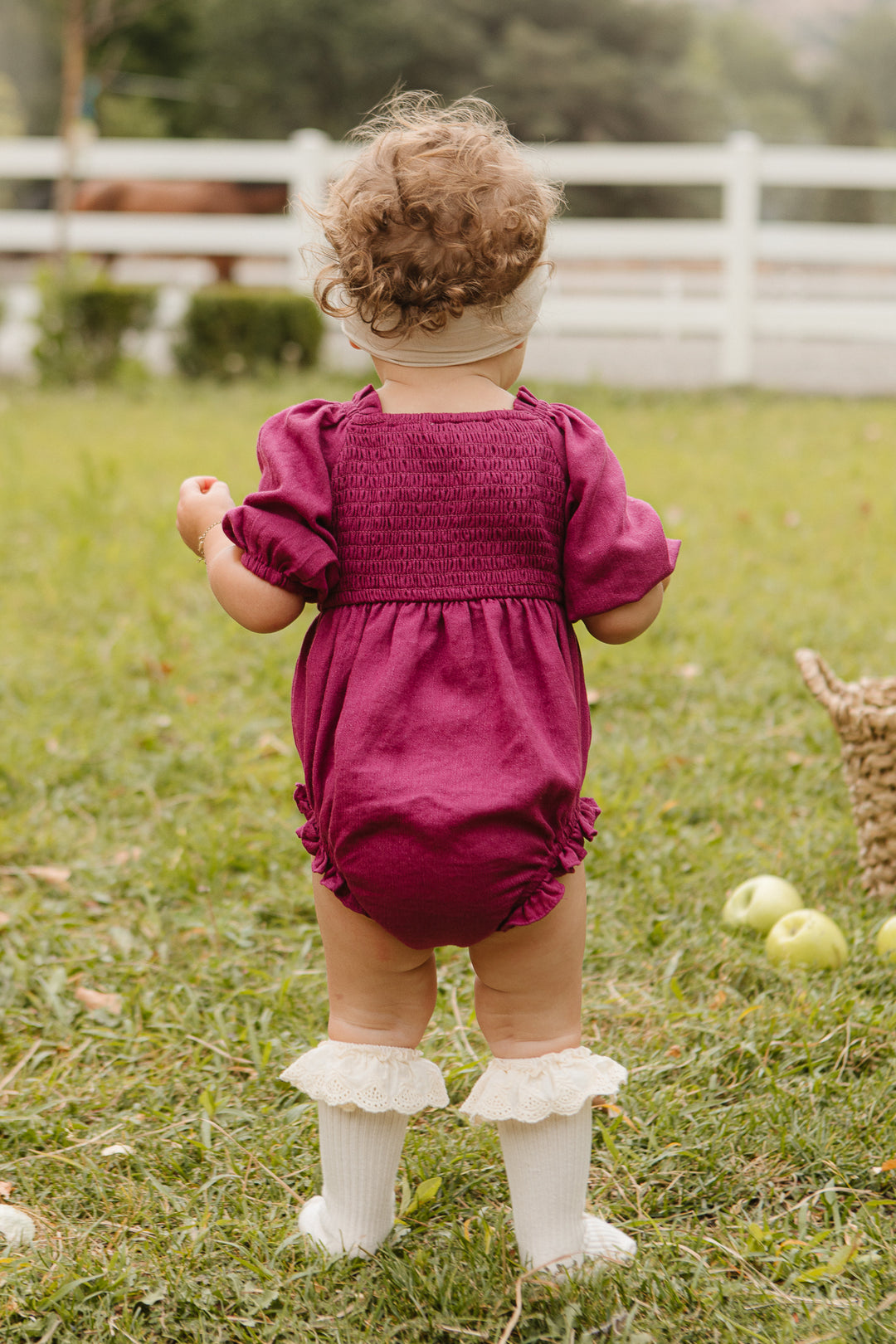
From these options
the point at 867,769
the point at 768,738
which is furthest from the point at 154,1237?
the point at 768,738

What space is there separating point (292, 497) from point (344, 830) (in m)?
0.37

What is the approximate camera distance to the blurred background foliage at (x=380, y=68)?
108 ft

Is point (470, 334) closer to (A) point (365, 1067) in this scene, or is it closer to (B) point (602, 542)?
(B) point (602, 542)

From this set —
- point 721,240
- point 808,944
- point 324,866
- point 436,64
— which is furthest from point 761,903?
point 436,64

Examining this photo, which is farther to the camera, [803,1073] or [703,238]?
[703,238]

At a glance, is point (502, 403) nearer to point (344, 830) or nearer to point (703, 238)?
point (344, 830)

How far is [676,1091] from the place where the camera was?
6.75 feet

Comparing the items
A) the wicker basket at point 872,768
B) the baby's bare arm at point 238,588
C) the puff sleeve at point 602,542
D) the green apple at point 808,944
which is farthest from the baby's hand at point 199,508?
the wicker basket at point 872,768

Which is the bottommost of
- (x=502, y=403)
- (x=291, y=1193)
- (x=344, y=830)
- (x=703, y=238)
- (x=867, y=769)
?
(x=291, y=1193)

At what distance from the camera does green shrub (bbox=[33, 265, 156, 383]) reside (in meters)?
9.20

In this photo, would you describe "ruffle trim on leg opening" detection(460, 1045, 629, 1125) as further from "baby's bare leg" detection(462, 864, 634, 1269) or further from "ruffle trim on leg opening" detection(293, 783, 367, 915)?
"ruffle trim on leg opening" detection(293, 783, 367, 915)

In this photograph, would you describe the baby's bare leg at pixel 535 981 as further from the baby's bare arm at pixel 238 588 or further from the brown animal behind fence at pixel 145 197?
the brown animal behind fence at pixel 145 197

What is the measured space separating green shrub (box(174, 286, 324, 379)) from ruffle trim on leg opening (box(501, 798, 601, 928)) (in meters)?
8.32

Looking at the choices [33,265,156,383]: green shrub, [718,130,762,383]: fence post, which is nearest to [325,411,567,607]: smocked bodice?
[33,265,156,383]: green shrub
